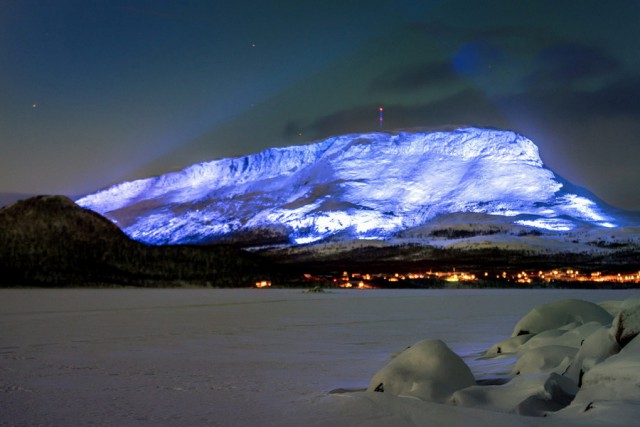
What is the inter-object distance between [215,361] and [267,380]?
9.36 feet

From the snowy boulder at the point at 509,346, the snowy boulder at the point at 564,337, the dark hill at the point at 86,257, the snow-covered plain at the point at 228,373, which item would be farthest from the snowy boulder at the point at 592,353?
the dark hill at the point at 86,257

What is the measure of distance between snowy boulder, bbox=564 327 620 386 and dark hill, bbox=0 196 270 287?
80092 millimetres

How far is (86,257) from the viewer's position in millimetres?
93750

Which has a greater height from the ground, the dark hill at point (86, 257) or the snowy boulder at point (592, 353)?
the dark hill at point (86, 257)

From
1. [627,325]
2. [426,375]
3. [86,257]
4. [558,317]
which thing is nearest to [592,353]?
[627,325]

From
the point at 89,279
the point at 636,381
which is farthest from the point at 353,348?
the point at 89,279

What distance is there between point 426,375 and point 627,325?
2954 mm

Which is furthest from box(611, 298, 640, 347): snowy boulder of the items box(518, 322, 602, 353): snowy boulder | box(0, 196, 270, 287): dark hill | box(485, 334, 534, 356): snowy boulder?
box(0, 196, 270, 287): dark hill

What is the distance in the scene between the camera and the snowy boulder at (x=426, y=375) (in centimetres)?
1012

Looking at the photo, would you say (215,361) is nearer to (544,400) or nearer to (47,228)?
(544,400)

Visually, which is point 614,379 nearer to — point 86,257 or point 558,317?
point 558,317

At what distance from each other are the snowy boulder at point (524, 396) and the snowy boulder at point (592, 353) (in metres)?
0.52

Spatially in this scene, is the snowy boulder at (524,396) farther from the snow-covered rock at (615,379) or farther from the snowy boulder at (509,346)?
the snowy boulder at (509,346)

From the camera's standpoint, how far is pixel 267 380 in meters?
12.3
